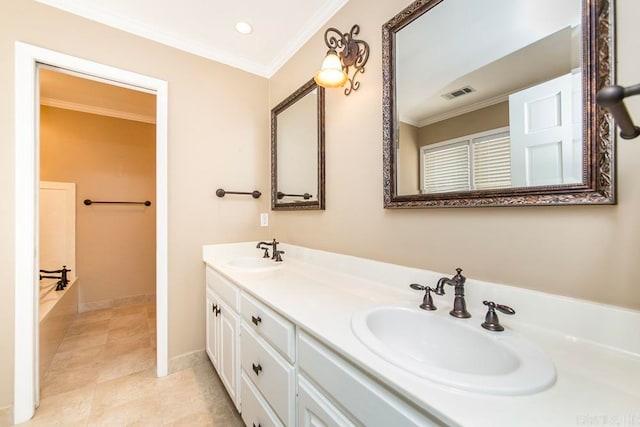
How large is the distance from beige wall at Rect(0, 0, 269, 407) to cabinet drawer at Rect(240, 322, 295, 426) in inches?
34.9

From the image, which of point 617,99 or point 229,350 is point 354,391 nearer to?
point 617,99

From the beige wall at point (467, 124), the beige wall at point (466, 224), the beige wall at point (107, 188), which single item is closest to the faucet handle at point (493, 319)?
the beige wall at point (466, 224)

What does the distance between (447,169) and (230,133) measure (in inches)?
67.5

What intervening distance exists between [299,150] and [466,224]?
128cm

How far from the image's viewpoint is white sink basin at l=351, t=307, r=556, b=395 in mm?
534

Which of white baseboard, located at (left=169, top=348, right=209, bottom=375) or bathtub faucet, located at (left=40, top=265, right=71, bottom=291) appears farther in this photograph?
bathtub faucet, located at (left=40, top=265, right=71, bottom=291)

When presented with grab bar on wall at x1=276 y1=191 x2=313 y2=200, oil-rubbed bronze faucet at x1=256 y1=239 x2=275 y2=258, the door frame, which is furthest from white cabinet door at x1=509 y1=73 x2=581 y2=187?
the door frame

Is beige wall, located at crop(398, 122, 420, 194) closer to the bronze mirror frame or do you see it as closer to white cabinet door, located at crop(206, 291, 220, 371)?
the bronze mirror frame

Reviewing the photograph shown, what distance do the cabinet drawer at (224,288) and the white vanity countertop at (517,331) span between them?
9cm

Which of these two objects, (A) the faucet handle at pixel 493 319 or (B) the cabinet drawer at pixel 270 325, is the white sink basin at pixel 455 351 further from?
(B) the cabinet drawer at pixel 270 325

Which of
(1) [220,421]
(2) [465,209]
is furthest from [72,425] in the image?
(2) [465,209]

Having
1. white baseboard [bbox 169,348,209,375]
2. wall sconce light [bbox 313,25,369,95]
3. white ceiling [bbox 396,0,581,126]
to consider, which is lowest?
white baseboard [bbox 169,348,209,375]

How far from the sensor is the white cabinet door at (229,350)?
4.54 ft

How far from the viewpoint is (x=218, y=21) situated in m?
1.75
